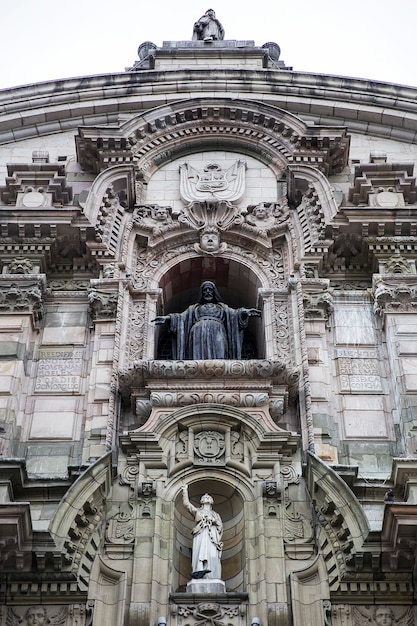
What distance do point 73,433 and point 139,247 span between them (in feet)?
15.9

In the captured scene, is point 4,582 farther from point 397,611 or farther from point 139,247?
point 139,247

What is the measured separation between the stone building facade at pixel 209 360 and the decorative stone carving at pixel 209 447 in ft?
0.10

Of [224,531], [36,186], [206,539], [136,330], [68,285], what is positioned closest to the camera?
[206,539]

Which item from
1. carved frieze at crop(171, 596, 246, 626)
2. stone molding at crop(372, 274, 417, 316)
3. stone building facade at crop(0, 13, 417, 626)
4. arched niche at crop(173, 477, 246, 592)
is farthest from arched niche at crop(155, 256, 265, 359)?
carved frieze at crop(171, 596, 246, 626)

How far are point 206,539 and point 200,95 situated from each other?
11813mm

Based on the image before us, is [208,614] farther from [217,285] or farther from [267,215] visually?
[267,215]

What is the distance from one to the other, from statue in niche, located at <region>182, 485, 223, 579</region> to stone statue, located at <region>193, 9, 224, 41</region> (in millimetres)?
15672

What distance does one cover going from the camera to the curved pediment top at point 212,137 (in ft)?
71.3

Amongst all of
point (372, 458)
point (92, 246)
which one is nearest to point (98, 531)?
point (372, 458)

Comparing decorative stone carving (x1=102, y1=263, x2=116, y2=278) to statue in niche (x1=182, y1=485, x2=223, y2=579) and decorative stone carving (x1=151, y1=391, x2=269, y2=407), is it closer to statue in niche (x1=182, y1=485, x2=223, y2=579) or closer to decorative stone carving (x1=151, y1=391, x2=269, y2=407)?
decorative stone carving (x1=151, y1=391, x2=269, y2=407)

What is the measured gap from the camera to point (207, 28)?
28.3m

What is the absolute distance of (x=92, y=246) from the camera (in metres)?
19.8

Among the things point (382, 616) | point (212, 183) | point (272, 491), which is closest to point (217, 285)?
point (212, 183)

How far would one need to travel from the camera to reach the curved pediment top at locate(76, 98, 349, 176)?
2173cm
